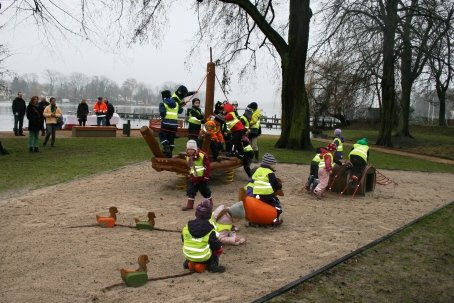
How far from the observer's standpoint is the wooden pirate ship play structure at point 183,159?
9.83 meters

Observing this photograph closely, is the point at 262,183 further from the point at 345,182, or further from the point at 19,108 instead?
the point at 19,108

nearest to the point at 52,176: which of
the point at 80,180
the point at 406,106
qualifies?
the point at 80,180

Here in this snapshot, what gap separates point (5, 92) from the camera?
26.4m

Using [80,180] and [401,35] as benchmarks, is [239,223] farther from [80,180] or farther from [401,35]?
[401,35]

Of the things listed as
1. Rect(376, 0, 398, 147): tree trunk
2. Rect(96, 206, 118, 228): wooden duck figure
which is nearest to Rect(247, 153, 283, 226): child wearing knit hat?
Rect(96, 206, 118, 228): wooden duck figure

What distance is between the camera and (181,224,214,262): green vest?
18.5ft

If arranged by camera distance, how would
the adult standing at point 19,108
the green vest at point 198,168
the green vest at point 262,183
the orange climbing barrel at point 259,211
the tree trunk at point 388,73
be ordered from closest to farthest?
the orange climbing barrel at point 259,211, the green vest at point 262,183, the green vest at point 198,168, the adult standing at point 19,108, the tree trunk at point 388,73

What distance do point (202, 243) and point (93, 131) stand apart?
687 inches

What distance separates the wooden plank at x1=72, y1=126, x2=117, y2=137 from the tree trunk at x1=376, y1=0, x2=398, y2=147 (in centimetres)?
1311

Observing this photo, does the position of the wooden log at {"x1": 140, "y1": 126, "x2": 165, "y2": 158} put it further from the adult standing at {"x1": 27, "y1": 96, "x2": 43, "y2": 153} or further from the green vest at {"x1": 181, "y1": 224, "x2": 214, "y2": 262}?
the adult standing at {"x1": 27, "y1": 96, "x2": 43, "y2": 153}

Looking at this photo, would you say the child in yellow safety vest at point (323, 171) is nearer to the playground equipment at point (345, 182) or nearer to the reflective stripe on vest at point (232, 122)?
the playground equipment at point (345, 182)

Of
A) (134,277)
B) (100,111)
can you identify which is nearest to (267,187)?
(134,277)

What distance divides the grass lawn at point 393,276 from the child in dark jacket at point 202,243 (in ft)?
3.49

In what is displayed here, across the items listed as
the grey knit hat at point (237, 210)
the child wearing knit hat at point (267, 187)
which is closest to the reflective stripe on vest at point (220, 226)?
the grey knit hat at point (237, 210)
